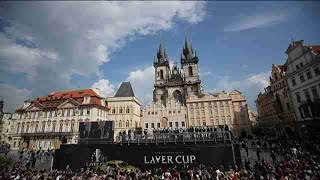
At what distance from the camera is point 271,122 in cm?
4706

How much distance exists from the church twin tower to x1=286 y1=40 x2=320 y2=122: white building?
27243mm

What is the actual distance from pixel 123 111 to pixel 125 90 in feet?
24.9

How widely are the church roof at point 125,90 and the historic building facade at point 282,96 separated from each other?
36765 mm

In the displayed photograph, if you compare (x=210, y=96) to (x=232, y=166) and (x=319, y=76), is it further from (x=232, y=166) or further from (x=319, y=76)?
(x=232, y=166)

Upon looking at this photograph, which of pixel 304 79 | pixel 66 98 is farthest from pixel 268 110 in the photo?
pixel 66 98

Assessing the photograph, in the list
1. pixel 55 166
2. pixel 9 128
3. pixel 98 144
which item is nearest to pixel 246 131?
pixel 98 144

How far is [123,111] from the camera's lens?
4916 cm

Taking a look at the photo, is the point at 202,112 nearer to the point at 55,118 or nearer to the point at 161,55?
the point at 161,55

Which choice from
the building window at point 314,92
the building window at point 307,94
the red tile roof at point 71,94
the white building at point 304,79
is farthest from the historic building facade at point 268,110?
the red tile roof at point 71,94

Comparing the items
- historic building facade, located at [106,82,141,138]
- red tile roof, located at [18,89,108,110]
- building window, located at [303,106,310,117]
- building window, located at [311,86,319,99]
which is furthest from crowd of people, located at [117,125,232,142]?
historic building facade, located at [106,82,141,138]

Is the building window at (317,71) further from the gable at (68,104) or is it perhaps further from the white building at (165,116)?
the gable at (68,104)

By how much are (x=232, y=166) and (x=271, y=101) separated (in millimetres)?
36668

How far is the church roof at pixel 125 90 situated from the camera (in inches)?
2069

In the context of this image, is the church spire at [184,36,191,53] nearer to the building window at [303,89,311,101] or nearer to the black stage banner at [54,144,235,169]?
the building window at [303,89,311,101]
